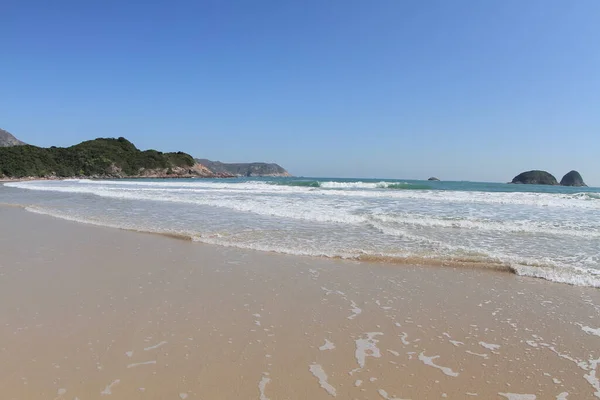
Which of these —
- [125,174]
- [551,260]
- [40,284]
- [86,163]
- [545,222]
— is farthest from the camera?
[125,174]

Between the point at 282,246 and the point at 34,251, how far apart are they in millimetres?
4370

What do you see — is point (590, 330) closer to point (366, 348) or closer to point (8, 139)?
point (366, 348)

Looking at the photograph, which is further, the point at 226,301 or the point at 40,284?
the point at 40,284

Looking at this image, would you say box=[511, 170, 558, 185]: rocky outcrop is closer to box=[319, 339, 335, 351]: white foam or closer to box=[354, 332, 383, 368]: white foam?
box=[354, 332, 383, 368]: white foam

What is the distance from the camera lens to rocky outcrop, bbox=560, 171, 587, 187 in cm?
9162

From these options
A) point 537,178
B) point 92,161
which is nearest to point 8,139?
point 92,161

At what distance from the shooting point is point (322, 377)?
2.57 m

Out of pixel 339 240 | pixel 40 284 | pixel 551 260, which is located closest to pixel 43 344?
pixel 40 284

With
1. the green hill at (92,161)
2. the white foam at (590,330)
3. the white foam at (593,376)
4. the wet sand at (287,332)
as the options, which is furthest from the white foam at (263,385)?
the green hill at (92,161)

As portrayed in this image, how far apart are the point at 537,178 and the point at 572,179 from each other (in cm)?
1001

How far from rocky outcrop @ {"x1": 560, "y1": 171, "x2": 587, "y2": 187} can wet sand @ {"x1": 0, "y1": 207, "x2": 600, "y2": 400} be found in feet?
355

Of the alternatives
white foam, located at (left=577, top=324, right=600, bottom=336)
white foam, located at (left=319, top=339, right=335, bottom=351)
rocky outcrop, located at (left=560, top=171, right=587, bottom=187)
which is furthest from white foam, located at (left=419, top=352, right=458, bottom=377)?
rocky outcrop, located at (left=560, top=171, right=587, bottom=187)

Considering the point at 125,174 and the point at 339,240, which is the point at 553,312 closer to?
the point at 339,240

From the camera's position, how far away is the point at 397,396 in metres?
2.37
